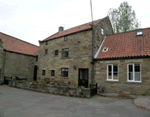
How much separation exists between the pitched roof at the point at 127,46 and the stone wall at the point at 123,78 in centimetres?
61

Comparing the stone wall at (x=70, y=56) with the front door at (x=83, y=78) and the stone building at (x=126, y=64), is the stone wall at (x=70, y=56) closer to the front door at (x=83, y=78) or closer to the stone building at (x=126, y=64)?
the front door at (x=83, y=78)

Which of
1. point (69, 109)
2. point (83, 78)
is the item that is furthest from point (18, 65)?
point (69, 109)

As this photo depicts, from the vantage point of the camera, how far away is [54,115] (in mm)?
5508


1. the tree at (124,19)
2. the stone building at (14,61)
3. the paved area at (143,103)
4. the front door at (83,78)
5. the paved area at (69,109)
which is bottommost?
the paved area at (69,109)

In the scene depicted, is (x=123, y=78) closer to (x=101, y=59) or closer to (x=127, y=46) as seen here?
(x=101, y=59)

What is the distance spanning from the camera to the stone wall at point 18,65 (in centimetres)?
1791

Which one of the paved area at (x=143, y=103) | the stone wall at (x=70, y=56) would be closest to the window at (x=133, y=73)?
the paved area at (x=143, y=103)

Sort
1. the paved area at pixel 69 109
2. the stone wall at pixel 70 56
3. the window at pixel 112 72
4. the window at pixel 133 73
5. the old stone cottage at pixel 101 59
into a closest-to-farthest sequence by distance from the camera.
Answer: the paved area at pixel 69 109
the window at pixel 133 73
the old stone cottage at pixel 101 59
the window at pixel 112 72
the stone wall at pixel 70 56

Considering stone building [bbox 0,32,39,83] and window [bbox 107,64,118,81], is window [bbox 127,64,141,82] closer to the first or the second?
window [bbox 107,64,118,81]

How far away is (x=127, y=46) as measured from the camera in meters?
12.3

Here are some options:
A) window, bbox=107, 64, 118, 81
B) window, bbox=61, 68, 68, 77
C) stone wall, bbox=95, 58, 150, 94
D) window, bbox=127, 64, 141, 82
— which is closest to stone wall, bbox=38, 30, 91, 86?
→ window, bbox=61, 68, 68, 77

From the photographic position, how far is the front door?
13.3m

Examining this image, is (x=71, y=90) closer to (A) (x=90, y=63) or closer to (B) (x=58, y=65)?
(A) (x=90, y=63)

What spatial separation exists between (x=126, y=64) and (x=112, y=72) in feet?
5.04
